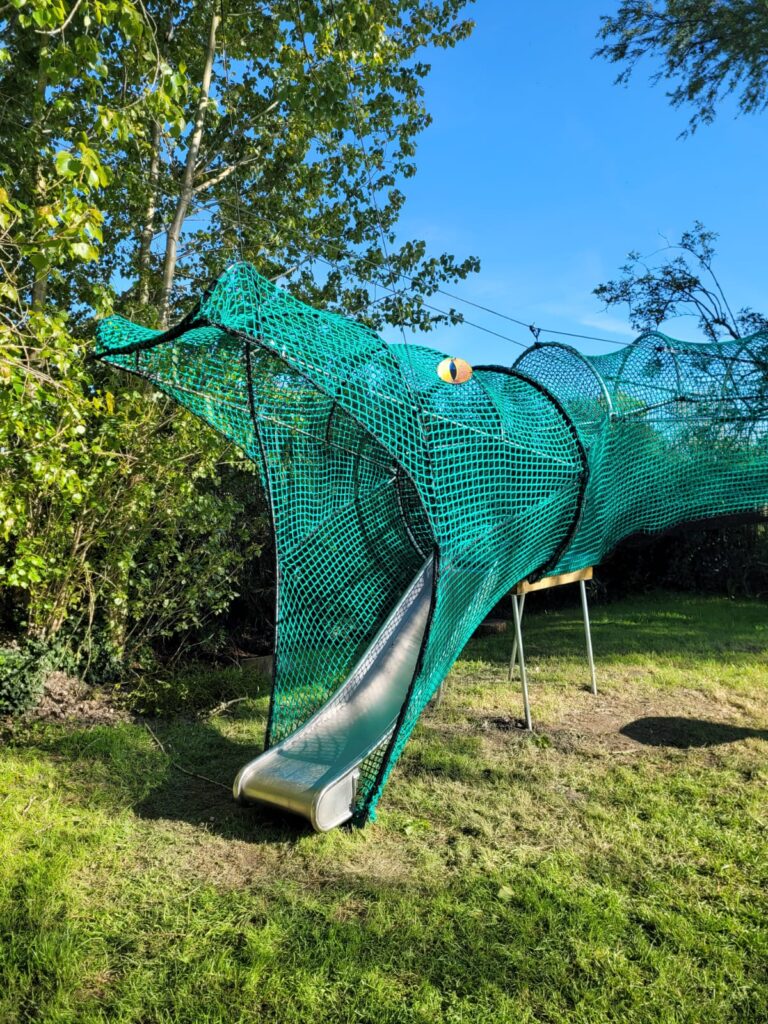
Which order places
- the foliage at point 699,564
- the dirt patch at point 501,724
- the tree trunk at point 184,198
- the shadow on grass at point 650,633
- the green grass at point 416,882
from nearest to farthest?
the green grass at point 416,882 → the dirt patch at point 501,724 → the tree trunk at point 184,198 → the shadow on grass at point 650,633 → the foliage at point 699,564

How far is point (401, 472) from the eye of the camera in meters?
5.36

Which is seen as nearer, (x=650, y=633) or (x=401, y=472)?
(x=401, y=472)

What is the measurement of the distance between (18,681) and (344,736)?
263 cm

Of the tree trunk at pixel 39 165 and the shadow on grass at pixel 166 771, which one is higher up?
the tree trunk at pixel 39 165

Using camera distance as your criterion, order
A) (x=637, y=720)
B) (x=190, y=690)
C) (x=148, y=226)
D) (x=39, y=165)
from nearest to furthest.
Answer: (x=39, y=165)
(x=637, y=720)
(x=190, y=690)
(x=148, y=226)

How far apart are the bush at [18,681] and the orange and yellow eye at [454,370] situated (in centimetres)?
379

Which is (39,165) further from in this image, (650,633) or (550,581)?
(650,633)

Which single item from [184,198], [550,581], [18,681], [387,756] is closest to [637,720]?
[550,581]

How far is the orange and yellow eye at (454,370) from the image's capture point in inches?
162

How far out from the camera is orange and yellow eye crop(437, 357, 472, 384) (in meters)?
4.12

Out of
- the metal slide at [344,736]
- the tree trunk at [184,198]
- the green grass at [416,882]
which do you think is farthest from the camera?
the tree trunk at [184,198]

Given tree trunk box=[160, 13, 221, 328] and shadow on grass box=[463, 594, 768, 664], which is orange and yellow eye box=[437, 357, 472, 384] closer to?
tree trunk box=[160, 13, 221, 328]

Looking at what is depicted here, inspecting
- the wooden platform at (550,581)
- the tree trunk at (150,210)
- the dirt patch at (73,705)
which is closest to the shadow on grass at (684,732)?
the wooden platform at (550,581)

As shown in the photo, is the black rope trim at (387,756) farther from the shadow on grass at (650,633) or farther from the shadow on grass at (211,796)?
the shadow on grass at (650,633)
